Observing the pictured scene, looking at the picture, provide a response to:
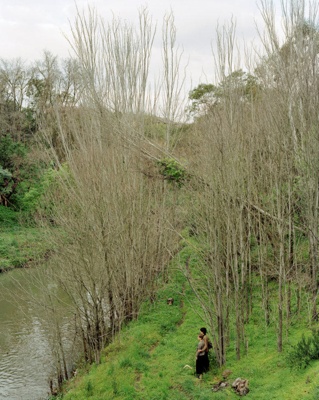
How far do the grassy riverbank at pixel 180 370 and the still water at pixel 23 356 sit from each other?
A: 4.29ft

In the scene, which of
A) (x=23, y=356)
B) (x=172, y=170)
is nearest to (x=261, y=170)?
(x=172, y=170)

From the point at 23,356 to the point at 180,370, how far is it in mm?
5338

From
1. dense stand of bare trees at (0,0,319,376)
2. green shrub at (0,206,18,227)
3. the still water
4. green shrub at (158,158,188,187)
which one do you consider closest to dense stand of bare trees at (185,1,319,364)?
dense stand of bare trees at (0,0,319,376)

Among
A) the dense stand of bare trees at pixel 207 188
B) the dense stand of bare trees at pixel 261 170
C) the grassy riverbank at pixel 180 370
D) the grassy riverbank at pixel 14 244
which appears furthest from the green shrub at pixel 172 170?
the grassy riverbank at pixel 14 244

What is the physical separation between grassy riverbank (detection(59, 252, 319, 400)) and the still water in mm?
1307

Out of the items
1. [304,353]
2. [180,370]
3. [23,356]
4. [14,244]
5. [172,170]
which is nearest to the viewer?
[304,353]

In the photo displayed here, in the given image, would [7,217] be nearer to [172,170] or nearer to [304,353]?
[172,170]

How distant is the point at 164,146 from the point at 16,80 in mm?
29368

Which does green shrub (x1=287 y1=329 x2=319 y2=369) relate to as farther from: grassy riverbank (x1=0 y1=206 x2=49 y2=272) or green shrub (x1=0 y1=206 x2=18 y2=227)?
green shrub (x1=0 y1=206 x2=18 y2=227)

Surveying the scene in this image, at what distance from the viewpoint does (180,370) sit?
32.3 feet

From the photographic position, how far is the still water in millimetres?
10734

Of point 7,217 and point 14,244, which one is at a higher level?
point 7,217

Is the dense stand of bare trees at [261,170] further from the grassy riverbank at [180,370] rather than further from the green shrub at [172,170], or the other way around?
the green shrub at [172,170]

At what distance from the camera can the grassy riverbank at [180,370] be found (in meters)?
8.16
